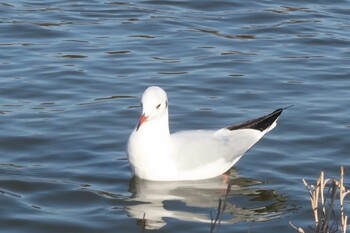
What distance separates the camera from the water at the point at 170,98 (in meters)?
8.51

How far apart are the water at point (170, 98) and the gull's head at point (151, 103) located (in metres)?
0.56

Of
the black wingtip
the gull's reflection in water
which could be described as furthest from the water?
the black wingtip

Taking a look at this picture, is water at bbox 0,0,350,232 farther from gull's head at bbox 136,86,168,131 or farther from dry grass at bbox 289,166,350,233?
dry grass at bbox 289,166,350,233

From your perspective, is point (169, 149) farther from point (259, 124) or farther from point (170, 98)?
point (170, 98)

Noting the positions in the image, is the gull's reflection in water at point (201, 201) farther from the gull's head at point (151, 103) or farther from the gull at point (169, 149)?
the gull's head at point (151, 103)

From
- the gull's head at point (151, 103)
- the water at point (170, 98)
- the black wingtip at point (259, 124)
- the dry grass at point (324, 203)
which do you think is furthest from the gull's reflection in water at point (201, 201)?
the dry grass at point (324, 203)

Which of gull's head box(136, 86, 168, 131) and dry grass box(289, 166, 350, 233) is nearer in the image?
dry grass box(289, 166, 350, 233)

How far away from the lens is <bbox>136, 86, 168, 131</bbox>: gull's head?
8766 mm

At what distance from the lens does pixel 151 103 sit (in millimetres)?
8805

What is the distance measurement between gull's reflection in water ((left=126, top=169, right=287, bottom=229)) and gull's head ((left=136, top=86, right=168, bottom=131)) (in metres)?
0.54

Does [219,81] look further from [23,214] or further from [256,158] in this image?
[23,214]

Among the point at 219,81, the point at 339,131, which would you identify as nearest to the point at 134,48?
the point at 219,81

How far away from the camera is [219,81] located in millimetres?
11867

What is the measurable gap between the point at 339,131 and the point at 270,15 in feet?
14.7
